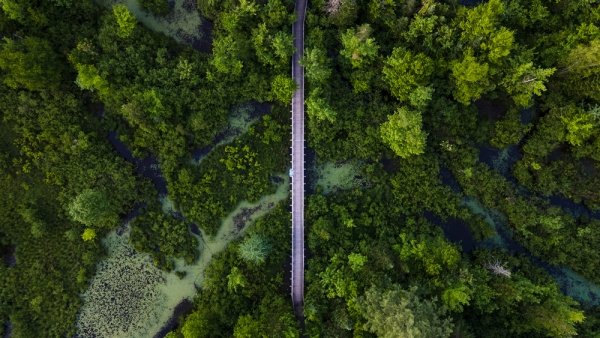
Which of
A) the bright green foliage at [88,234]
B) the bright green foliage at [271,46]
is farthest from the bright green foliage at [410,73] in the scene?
the bright green foliage at [88,234]

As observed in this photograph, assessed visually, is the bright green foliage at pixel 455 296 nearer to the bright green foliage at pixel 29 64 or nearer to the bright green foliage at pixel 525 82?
the bright green foliage at pixel 525 82

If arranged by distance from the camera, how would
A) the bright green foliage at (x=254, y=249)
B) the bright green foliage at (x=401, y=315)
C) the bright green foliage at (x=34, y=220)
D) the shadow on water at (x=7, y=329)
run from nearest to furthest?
the bright green foliage at (x=401, y=315) < the bright green foliage at (x=254, y=249) < the bright green foliage at (x=34, y=220) < the shadow on water at (x=7, y=329)

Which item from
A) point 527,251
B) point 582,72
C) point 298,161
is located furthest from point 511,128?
point 298,161

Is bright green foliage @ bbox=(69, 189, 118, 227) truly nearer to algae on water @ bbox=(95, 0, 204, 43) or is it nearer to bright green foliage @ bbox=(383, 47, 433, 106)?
algae on water @ bbox=(95, 0, 204, 43)

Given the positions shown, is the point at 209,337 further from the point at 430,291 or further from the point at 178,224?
the point at 430,291

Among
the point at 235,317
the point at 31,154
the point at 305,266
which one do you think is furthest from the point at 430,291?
the point at 31,154
